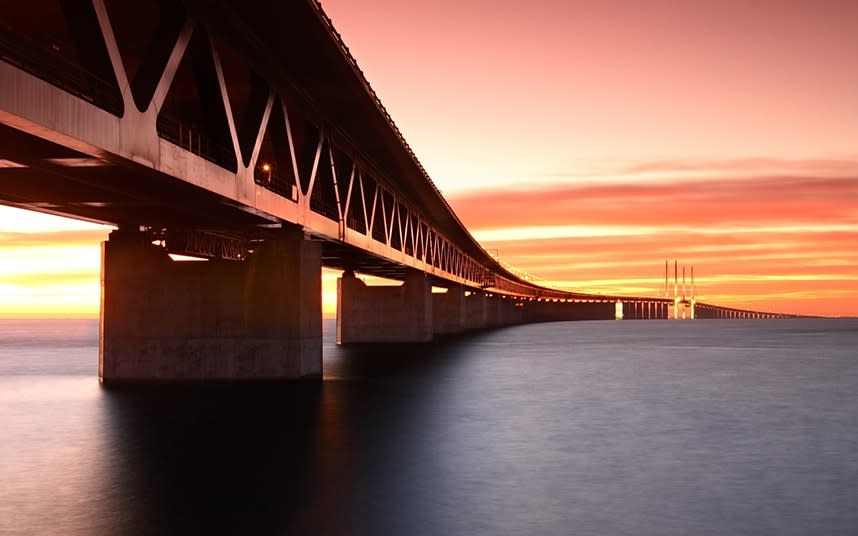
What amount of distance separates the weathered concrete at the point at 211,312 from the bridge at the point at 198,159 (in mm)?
55

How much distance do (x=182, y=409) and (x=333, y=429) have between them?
6.28 meters

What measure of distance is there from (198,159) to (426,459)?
957 centimetres

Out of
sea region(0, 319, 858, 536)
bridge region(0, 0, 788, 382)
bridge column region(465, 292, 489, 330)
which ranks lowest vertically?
sea region(0, 319, 858, 536)

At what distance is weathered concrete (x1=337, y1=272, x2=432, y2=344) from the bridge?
23.7m

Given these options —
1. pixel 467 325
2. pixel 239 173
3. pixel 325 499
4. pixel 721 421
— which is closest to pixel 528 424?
pixel 721 421

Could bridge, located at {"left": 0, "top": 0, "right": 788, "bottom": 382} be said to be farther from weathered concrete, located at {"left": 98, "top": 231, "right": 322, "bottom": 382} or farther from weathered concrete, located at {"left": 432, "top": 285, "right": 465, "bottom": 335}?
A: weathered concrete, located at {"left": 432, "top": 285, "right": 465, "bottom": 335}

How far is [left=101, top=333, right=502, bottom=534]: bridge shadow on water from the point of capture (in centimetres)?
1420

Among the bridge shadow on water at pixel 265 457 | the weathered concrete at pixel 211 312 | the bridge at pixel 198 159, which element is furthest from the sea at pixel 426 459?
the bridge at pixel 198 159

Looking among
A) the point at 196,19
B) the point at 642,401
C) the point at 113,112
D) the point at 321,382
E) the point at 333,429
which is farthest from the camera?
the point at 321,382

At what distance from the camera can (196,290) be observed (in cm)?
3575

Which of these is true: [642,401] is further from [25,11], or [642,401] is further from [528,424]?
[25,11]

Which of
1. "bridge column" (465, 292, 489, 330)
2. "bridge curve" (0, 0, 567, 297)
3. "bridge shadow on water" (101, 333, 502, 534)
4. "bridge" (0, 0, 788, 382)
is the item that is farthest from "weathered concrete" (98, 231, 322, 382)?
"bridge column" (465, 292, 489, 330)

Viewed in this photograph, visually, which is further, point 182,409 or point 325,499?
point 182,409

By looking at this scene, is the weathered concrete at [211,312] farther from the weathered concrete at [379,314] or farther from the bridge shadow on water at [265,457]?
the weathered concrete at [379,314]
